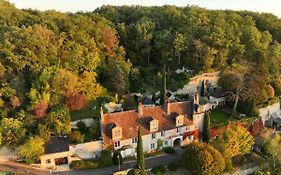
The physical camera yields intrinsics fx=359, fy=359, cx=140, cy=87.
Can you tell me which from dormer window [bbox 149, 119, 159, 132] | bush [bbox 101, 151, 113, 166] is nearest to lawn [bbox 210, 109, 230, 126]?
dormer window [bbox 149, 119, 159, 132]

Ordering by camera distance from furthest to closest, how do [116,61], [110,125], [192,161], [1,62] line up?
[116,61]
[1,62]
[110,125]
[192,161]

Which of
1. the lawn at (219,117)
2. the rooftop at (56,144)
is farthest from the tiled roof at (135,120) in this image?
the lawn at (219,117)

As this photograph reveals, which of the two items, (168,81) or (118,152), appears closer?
(118,152)

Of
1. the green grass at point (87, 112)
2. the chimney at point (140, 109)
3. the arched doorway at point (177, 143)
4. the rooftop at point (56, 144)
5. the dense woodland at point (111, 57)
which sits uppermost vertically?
the dense woodland at point (111, 57)

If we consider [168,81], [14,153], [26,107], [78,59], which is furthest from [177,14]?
[14,153]

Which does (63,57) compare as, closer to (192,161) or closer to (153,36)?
(153,36)

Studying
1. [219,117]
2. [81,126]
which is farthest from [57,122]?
[219,117]

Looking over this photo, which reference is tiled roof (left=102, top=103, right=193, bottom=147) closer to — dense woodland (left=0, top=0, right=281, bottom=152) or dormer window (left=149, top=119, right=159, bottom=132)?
dormer window (left=149, top=119, right=159, bottom=132)

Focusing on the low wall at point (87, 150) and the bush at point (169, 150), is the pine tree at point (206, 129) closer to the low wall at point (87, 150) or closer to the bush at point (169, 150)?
the bush at point (169, 150)
